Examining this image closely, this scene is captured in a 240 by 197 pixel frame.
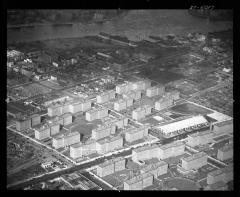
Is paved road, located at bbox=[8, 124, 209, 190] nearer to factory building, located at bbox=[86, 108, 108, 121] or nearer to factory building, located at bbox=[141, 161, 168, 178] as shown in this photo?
factory building, located at bbox=[141, 161, 168, 178]

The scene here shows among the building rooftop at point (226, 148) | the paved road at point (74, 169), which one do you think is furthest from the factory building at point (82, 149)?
the building rooftop at point (226, 148)

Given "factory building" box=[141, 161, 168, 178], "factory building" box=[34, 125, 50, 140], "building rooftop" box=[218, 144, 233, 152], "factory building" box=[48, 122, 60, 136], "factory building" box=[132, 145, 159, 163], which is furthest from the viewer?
"factory building" box=[48, 122, 60, 136]

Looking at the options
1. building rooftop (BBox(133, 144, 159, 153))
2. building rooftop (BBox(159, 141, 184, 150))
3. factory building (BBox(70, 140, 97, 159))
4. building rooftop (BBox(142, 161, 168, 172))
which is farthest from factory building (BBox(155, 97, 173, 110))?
building rooftop (BBox(142, 161, 168, 172))

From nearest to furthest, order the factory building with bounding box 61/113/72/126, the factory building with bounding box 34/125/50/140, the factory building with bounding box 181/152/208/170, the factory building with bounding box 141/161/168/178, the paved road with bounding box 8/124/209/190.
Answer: the paved road with bounding box 8/124/209/190 < the factory building with bounding box 141/161/168/178 < the factory building with bounding box 181/152/208/170 < the factory building with bounding box 34/125/50/140 < the factory building with bounding box 61/113/72/126

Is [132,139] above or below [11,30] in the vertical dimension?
below

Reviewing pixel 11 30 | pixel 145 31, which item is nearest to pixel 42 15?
pixel 11 30
